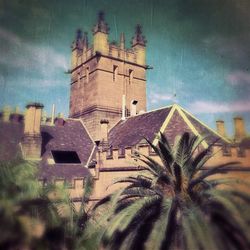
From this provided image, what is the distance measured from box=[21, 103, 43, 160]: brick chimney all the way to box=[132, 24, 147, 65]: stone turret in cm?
1127

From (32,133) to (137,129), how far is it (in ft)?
21.8

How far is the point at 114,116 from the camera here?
22156 mm

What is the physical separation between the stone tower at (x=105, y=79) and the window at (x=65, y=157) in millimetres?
3181

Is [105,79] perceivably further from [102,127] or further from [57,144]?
[57,144]

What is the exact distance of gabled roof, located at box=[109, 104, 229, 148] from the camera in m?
14.1

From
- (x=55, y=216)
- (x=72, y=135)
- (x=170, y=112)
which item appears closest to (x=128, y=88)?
(x=72, y=135)

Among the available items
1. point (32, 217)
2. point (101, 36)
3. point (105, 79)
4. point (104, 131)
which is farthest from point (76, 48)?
point (32, 217)

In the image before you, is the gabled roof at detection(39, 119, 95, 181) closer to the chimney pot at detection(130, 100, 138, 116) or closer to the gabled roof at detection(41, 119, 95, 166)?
the gabled roof at detection(41, 119, 95, 166)

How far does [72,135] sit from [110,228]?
13.0 meters

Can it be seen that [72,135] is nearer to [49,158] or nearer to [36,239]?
→ [49,158]

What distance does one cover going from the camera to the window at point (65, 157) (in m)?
17.0

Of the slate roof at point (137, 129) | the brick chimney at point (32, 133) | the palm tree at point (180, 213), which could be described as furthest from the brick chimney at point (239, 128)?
the brick chimney at point (32, 133)

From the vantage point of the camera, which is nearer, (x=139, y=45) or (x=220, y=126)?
(x=220, y=126)

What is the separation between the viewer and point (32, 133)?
16.6 metres
